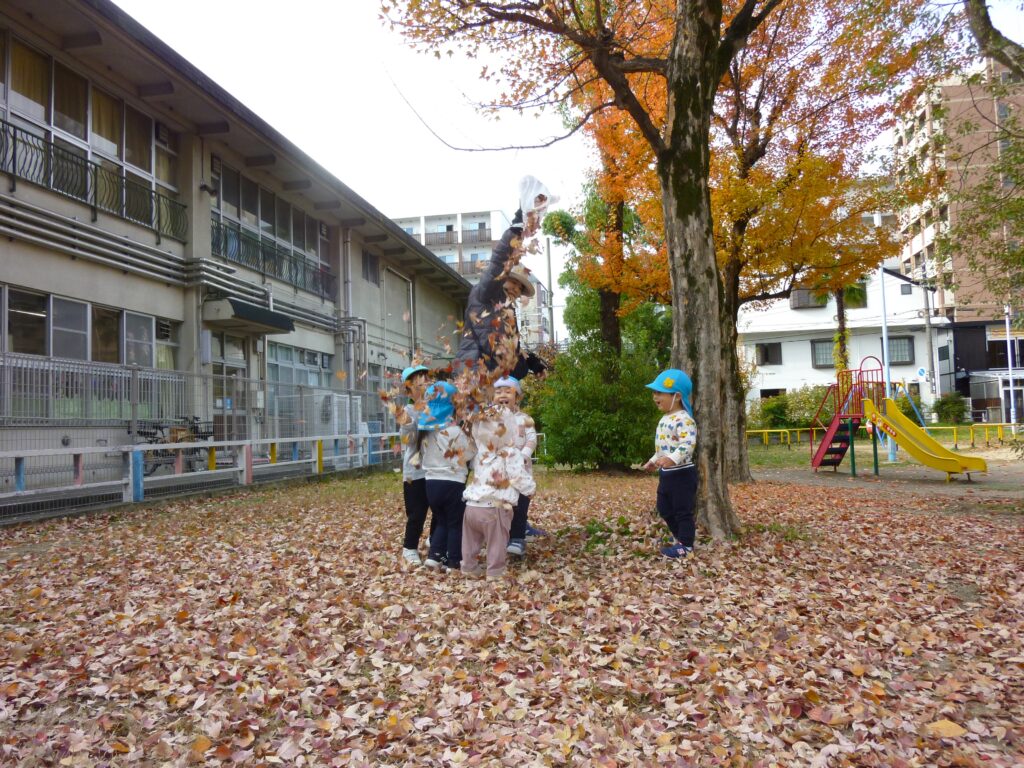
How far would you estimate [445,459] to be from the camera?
19.5 feet

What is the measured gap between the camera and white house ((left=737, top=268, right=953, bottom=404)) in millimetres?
42906

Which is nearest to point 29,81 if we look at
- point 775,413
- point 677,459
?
point 677,459

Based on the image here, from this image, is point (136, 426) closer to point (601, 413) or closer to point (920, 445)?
point (601, 413)

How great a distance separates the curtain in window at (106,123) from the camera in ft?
42.1

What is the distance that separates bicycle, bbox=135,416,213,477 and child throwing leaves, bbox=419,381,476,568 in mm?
6752

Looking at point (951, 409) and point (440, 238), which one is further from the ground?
point (440, 238)

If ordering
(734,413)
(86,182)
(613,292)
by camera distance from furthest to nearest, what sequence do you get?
(613,292)
(734,413)
(86,182)

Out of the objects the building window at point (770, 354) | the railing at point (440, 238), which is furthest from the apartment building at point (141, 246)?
the railing at point (440, 238)

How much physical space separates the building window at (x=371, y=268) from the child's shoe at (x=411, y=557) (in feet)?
61.3

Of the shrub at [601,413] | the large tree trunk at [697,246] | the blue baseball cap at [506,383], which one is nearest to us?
the blue baseball cap at [506,383]

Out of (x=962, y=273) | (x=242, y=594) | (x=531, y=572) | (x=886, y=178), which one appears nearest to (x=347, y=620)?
(x=242, y=594)

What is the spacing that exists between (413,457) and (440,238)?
2208 inches

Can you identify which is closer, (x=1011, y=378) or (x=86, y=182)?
(x=86, y=182)

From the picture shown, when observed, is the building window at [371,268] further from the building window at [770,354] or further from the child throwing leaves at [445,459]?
the building window at [770,354]
